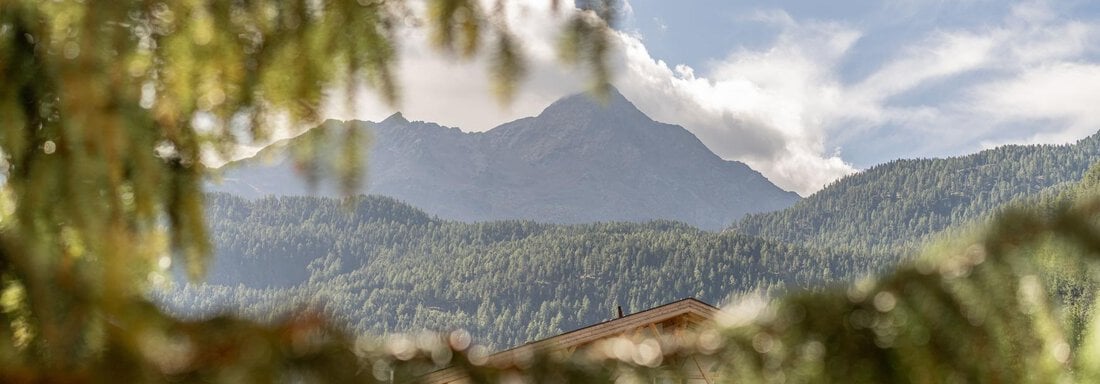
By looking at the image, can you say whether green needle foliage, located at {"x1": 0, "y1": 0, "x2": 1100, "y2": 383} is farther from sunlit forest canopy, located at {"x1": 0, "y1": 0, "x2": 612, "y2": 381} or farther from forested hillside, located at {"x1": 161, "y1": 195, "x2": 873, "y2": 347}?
forested hillside, located at {"x1": 161, "y1": 195, "x2": 873, "y2": 347}

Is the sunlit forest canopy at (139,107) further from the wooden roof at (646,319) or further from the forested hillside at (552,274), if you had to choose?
the forested hillside at (552,274)

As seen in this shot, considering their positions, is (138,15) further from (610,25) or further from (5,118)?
(610,25)

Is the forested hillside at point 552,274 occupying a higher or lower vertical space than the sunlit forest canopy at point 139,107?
lower

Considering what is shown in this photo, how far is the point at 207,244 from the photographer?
193 cm

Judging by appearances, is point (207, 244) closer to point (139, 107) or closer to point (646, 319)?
point (139, 107)

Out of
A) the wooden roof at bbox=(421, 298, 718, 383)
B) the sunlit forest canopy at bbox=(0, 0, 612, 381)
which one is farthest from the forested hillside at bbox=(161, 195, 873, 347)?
the sunlit forest canopy at bbox=(0, 0, 612, 381)

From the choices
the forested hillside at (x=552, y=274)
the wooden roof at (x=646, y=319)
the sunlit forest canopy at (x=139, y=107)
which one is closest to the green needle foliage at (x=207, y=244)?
the sunlit forest canopy at (x=139, y=107)

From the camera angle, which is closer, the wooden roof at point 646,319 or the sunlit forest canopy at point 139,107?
the sunlit forest canopy at point 139,107

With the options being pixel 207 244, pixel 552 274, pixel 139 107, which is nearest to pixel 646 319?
pixel 207 244

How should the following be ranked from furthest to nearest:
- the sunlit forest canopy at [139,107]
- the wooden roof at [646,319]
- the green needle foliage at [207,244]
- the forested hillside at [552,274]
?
the forested hillside at [552,274]
the wooden roof at [646,319]
the sunlit forest canopy at [139,107]
the green needle foliage at [207,244]

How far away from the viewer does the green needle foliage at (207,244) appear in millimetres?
777

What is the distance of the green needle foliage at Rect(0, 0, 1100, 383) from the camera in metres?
0.78

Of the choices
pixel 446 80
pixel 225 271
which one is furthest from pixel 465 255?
pixel 446 80

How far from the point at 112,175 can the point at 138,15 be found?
54 cm
